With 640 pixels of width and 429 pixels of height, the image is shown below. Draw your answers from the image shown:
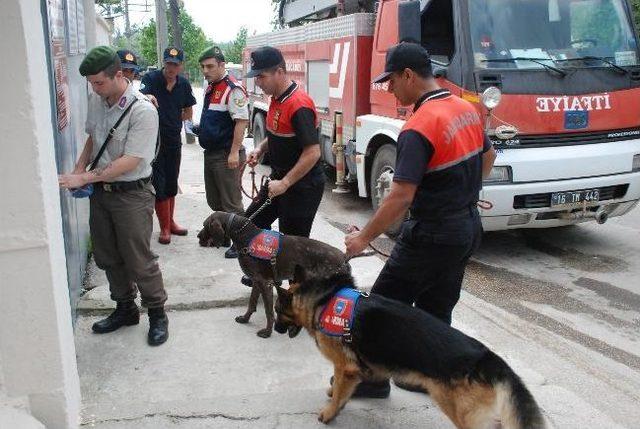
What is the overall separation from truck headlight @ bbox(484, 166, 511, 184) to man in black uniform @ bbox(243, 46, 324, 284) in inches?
75.4

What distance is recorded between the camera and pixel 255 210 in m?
4.14

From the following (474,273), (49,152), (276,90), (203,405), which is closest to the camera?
(49,152)

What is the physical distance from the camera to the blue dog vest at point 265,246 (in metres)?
3.54

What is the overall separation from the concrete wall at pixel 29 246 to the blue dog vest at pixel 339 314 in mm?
1170

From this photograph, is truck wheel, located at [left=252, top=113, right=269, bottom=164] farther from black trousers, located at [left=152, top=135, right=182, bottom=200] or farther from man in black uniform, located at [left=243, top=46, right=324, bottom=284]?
man in black uniform, located at [left=243, top=46, right=324, bottom=284]

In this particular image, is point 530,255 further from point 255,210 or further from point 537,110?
point 255,210

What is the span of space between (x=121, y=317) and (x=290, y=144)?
1591 mm

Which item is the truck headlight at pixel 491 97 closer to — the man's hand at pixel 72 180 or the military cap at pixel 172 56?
the military cap at pixel 172 56

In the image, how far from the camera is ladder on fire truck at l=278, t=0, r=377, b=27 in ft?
24.7

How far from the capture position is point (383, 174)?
6.08 meters

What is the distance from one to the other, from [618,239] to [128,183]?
207 inches

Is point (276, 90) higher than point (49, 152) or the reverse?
higher

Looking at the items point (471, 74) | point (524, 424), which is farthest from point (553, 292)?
point (524, 424)

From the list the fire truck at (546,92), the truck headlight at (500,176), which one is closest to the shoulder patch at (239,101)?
the fire truck at (546,92)
